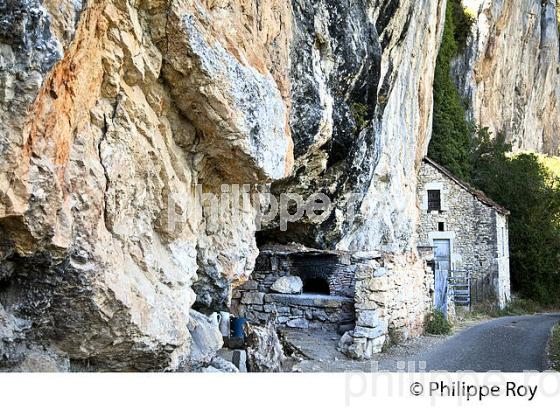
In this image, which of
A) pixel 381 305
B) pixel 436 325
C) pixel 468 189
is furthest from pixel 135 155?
pixel 468 189

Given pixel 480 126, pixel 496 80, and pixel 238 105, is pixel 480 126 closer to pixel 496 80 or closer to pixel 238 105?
pixel 496 80

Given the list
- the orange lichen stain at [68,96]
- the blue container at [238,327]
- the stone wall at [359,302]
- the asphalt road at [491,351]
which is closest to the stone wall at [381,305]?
the stone wall at [359,302]

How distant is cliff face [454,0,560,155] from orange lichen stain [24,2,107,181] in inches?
777

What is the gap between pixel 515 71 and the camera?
89.0 feet

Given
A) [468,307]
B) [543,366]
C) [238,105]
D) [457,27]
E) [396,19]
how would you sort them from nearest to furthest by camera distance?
[238,105] → [543,366] → [396,19] → [468,307] → [457,27]

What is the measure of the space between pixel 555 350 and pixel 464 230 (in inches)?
362

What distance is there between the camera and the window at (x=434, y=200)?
17.5 metres

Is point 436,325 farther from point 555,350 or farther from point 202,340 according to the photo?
point 202,340

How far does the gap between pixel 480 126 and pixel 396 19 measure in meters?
13.4

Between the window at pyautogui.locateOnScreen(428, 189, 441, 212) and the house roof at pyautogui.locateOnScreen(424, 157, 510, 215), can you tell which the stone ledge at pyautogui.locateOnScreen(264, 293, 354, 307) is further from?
the house roof at pyautogui.locateOnScreen(424, 157, 510, 215)

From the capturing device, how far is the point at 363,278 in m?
8.52

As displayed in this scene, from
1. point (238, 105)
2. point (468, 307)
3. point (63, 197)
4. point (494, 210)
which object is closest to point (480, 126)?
point (494, 210)

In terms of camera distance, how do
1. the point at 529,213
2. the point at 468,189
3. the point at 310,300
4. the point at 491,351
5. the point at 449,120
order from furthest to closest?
the point at 529,213 < the point at 449,120 < the point at 468,189 < the point at 310,300 < the point at 491,351

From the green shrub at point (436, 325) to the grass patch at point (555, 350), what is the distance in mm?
1774
